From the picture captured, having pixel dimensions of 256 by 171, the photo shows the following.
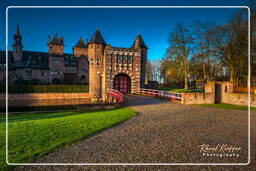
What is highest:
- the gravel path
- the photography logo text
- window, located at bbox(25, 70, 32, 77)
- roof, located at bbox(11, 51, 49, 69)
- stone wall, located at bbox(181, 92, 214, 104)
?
roof, located at bbox(11, 51, 49, 69)

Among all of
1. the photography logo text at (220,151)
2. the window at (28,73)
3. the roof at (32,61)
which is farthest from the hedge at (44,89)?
the photography logo text at (220,151)

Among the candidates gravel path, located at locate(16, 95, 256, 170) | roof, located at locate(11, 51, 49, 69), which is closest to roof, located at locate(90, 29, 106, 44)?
gravel path, located at locate(16, 95, 256, 170)

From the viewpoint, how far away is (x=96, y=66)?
21391 millimetres

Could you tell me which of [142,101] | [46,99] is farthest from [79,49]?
[142,101]

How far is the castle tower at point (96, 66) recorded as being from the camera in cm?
2142

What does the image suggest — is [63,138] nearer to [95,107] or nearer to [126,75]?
[95,107]

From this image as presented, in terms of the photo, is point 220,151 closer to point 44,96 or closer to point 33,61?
point 44,96

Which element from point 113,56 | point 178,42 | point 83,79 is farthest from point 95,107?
point 83,79

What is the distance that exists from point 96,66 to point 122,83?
5.07 meters

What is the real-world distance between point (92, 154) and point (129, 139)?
1233mm

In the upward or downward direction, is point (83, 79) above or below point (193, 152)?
above

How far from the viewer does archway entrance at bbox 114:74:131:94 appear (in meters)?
21.0

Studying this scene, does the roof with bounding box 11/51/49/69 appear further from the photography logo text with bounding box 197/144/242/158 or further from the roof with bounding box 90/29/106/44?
the photography logo text with bounding box 197/144/242/158

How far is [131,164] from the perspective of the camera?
2541 mm
